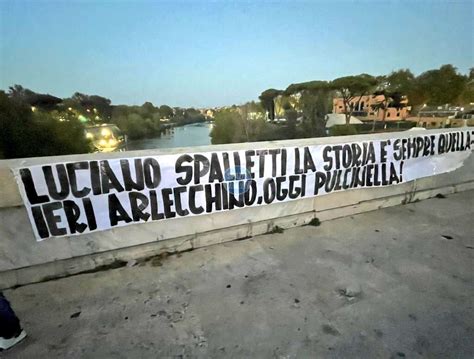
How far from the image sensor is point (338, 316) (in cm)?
218

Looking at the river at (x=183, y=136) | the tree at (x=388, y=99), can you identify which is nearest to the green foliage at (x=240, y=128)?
the river at (x=183, y=136)

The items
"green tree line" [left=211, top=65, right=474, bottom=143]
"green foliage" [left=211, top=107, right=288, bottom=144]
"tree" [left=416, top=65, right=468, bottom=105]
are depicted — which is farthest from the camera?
"tree" [left=416, top=65, right=468, bottom=105]

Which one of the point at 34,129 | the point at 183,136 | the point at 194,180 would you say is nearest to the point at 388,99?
the point at 183,136

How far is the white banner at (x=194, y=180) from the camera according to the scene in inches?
102

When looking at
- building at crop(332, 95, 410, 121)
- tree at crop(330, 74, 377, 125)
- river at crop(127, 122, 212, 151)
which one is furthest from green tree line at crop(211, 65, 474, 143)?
river at crop(127, 122, 212, 151)

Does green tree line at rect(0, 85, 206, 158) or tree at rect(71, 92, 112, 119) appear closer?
green tree line at rect(0, 85, 206, 158)

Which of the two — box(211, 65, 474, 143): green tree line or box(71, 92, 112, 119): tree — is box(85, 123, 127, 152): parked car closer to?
box(211, 65, 474, 143): green tree line

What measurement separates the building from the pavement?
→ 154ft

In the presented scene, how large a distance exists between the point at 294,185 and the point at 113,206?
7.48ft

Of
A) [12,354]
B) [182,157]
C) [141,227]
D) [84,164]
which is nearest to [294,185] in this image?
[182,157]

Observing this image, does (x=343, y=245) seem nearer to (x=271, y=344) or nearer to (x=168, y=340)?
(x=271, y=344)

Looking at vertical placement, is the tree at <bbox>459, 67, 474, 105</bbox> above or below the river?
above

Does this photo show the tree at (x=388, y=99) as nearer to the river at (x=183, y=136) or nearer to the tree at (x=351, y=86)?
the tree at (x=351, y=86)

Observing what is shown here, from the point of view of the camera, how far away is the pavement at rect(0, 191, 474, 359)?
6.27 ft
